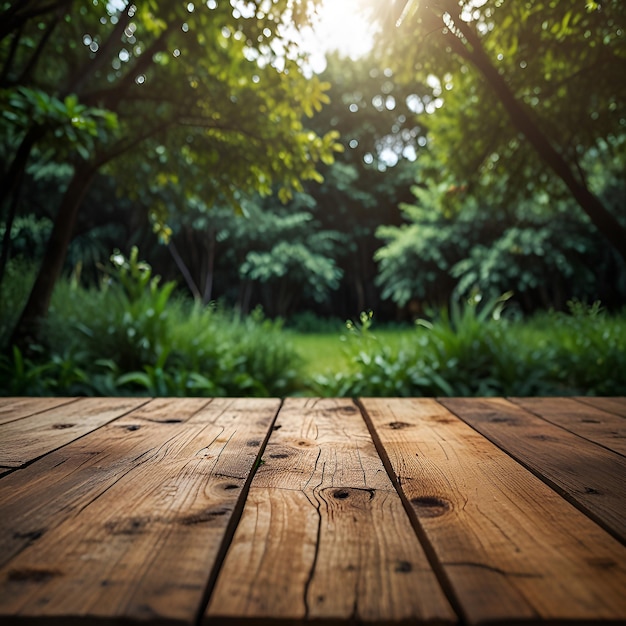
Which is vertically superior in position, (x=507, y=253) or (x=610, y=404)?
(x=507, y=253)

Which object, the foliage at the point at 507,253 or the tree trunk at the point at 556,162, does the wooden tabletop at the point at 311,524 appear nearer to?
the tree trunk at the point at 556,162

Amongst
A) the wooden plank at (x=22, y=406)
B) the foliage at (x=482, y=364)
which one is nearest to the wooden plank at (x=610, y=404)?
the foliage at (x=482, y=364)

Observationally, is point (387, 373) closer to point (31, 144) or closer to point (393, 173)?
point (31, 144)

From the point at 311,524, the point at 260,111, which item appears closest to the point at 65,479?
the point at 311,524

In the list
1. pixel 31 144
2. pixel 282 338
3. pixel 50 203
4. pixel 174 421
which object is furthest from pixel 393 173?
pixel 174 421

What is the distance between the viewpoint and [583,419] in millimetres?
1517

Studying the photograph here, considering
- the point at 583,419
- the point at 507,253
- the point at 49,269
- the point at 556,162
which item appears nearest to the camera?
the point at 583,419

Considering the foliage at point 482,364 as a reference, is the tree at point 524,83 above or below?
above

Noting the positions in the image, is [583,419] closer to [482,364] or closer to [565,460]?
[565,460]

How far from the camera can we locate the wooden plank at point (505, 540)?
0.53m

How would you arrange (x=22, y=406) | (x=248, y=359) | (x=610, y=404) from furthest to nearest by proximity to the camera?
(x=248, y=359) < (x=610, y=404) < (x=22, y=406)

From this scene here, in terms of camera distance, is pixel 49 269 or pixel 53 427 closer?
pixel 53 427

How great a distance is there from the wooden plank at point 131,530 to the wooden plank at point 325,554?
4cm

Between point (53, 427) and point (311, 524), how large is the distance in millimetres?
955
